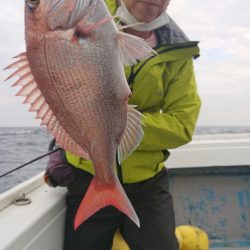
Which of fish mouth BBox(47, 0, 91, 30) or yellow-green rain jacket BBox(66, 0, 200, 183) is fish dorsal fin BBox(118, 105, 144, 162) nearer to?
fish mouth BBox(47, 0, 91, 30)

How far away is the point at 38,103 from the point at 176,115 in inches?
44.4

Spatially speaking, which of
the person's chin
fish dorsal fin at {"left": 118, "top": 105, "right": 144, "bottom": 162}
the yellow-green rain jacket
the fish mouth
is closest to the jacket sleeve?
the yellow-green rain jacket

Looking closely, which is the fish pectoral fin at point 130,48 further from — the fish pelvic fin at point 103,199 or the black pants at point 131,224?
the black pants at point 131,224

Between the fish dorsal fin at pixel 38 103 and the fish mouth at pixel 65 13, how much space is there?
0.15 m

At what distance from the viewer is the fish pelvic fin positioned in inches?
64.6

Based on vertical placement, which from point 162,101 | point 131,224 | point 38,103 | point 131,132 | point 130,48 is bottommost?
point 131,224

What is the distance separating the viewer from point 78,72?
1412 mm

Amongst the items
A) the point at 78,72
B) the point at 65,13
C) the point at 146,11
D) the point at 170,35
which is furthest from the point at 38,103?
the point at 170,35

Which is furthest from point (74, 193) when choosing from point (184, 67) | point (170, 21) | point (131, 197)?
point (170, 21)

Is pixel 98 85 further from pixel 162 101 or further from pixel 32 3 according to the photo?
pixel 162 101

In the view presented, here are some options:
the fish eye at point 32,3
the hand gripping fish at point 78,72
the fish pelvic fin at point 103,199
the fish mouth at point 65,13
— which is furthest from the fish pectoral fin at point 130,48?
the fish pelvic fin at point 103,199

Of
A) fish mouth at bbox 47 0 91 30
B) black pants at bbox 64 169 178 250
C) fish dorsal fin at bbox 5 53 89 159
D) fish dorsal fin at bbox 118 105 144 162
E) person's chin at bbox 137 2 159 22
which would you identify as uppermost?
fish mouth at bbox 47 0 91 30

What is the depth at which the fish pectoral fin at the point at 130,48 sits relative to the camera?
4.86ft

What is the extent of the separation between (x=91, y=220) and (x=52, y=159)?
1.50 ft
